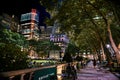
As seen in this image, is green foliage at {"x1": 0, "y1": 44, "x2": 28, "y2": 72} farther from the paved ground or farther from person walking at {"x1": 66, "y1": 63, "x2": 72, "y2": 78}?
the paved ground

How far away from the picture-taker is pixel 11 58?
6516mm

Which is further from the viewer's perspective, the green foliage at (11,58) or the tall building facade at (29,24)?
the tall building facade at (29,24)

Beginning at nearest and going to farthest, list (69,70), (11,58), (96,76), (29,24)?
(11,58) → (69,70) → (96,76) → (29,24)

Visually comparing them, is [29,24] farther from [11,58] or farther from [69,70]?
[11,58]

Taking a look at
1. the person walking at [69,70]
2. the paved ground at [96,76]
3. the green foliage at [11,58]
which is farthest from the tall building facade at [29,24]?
the green foliage at [11,58]

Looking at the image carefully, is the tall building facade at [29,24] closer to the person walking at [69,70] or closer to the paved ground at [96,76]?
the paved ground at [96,76]

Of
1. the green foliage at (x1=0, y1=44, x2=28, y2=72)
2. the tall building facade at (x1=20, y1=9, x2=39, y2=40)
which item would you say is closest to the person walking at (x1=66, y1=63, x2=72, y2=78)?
the green foliage at (x1=0, y1=44, x2=28, y2=72)

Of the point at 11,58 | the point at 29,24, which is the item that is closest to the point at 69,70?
the point at 11,58

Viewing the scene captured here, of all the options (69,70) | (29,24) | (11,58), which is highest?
(29,24)

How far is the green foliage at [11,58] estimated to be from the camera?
19.6ft

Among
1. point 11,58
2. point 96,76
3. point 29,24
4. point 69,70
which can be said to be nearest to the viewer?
point 11,58

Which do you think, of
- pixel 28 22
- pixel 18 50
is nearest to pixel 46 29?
pixel 28 22

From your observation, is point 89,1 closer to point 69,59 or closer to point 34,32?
point 69,59

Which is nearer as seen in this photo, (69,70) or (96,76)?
(69,70)
